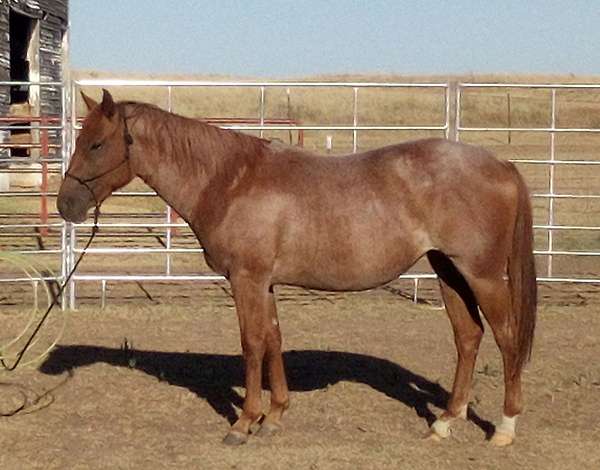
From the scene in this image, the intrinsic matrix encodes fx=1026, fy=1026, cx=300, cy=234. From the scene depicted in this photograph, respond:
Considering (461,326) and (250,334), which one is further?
(461,326)

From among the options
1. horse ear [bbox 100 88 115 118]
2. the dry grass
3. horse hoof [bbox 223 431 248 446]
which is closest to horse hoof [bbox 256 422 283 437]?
horse hoof [bbox 223 431 248 446]

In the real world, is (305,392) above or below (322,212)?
below

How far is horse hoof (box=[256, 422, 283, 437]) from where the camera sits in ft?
18.5

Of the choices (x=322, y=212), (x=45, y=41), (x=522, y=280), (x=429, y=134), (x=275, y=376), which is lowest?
(x=275, y=376)

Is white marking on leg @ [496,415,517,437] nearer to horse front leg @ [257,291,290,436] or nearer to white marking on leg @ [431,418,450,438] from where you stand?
white marking on leg @ [431,418,450,438]

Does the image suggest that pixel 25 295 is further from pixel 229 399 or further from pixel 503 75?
pixel 503 75

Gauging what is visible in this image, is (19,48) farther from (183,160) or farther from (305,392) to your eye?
(183,160)

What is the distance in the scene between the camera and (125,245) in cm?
1362

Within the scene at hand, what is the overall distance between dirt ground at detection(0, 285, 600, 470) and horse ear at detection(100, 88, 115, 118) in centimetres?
176

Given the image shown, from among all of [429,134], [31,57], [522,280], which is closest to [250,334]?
[522,280]

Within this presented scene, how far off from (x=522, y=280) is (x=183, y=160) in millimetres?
1952

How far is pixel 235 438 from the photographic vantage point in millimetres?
5473

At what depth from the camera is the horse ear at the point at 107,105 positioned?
534 cm

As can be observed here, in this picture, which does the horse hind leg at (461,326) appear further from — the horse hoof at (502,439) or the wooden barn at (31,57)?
the wooden barn at (31,57)
